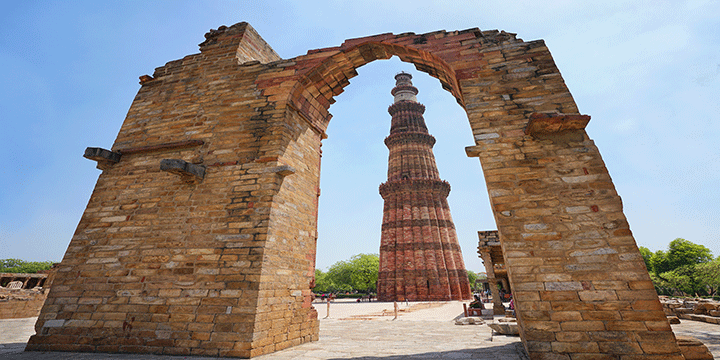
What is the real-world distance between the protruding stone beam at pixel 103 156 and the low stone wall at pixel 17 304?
361 inches

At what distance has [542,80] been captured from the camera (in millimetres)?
4660

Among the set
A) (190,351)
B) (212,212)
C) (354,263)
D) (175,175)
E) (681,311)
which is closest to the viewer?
(190,351)

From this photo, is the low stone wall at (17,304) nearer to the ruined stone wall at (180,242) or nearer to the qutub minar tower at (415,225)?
the ruined stone wall at (180,242)

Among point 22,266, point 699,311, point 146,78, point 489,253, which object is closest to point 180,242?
point 146,78

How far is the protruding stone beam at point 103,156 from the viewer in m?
5.33

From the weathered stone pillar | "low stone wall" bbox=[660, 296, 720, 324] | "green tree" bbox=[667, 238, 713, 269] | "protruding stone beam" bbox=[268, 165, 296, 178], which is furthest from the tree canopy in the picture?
"protruding stone beam" bbox=[268, 165, 296, 178]

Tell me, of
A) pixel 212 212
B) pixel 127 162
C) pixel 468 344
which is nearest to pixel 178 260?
pixel 212 212

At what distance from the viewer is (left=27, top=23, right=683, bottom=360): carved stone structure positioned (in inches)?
128

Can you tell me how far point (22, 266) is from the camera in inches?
1820

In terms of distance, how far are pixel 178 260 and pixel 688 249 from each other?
4170 centimetres

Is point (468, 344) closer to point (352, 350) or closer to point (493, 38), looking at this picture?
point (352, 350)

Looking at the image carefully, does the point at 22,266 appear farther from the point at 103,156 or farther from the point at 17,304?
the point at 103,156

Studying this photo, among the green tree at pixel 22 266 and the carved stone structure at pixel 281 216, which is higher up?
the green tree at pixel 22 266

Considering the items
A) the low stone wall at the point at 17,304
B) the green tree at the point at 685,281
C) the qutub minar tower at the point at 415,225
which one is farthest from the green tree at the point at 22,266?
the green tree at the point at 685,281
